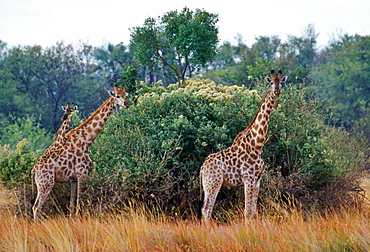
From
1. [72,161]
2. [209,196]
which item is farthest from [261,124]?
[72,161]

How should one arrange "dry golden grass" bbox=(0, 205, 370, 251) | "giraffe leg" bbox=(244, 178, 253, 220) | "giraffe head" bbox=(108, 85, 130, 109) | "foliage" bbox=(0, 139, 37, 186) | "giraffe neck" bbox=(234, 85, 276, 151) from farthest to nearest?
"foliage" bbox=(0, 139, 37, 186) → "giraffe head" bbox=(108, 85, 130, 109) → "giraffe neck" bbox=(234, 85, 276, 151) → "giraffe leg" bbox=(244, 178, 253, 220) → "dry golden grass" bbox=(0, 205, 370, 251)

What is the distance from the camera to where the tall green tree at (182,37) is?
15703 mm

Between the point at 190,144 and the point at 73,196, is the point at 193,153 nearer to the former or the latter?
the point at 190,144

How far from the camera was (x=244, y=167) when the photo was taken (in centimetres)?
805

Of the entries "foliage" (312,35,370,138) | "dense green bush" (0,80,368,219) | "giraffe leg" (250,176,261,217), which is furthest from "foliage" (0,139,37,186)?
"foliage" (312,35,370,138)

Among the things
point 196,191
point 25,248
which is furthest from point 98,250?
point 196,191

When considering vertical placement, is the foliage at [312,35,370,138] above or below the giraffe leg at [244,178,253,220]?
above

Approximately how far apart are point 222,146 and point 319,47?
40954mm

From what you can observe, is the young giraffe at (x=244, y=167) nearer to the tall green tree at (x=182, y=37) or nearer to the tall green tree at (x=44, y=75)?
the tall green tree at (x=182, y=37)

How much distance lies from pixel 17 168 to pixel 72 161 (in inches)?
81.5

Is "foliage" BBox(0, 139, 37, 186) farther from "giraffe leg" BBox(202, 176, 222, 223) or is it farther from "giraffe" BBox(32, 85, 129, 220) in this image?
"giraffe leg" BBox(202, 176, 222, 223)

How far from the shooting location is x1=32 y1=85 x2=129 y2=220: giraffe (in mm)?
8391

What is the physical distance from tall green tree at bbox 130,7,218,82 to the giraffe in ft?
22.4

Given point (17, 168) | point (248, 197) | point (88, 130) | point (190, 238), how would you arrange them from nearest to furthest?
point (190, 238) < point (248, 197) < point (88, 130) < point (17, 168)
